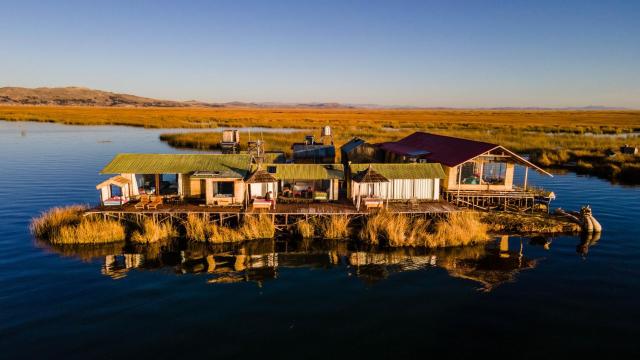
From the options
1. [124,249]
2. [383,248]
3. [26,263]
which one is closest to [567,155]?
[383,248]

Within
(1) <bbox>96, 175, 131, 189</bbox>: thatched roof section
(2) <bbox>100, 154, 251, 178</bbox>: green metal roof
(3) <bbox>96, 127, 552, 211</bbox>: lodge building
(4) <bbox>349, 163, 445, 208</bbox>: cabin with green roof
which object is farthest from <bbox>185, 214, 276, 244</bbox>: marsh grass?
(4) <bbox>349, 163, 445, 208</bbox>: cabin with green roof

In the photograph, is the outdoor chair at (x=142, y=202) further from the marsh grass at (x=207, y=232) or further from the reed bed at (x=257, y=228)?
the reed bed at (x=257, y=228)

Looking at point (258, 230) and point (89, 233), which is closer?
point (89, 233)

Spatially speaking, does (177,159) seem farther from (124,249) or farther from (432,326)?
(432,326)

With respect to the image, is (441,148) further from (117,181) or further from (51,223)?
(51,223)

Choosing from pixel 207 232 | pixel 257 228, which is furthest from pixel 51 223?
pixel 257 228
